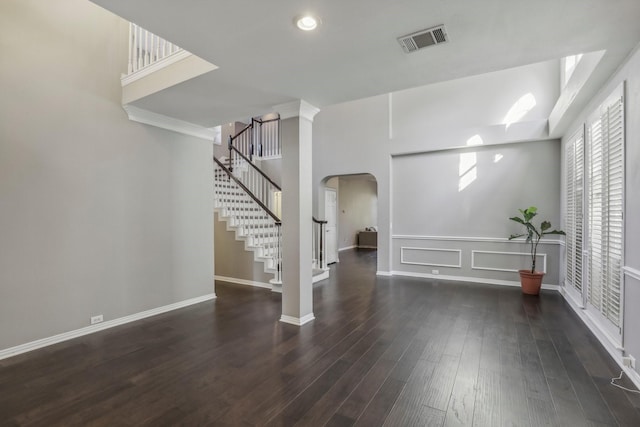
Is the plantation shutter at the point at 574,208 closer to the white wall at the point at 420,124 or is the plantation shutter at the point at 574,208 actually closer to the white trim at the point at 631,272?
the white wall at the point at 420,124

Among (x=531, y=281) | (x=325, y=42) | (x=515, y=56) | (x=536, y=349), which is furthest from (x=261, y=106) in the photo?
(x=531, y=281)

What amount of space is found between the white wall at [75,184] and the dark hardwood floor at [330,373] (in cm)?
46

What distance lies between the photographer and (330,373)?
8.44ft

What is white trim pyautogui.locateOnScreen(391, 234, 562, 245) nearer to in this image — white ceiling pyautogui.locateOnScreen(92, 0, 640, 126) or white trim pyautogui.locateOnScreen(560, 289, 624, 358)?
white trim pyautogui.locateOnScreen(560, 289, 624, 358)

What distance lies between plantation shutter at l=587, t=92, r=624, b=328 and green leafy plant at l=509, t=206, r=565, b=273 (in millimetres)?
1417

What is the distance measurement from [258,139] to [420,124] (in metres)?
4.69

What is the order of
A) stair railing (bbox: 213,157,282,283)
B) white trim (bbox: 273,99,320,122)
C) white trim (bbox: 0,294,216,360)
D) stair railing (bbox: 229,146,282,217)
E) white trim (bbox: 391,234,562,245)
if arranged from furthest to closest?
1. stair railing (bbox: 229,146,282,217)
2. stair railing (bbox: 213,157,282,283)
3. white trim (bbox: 391,234,562,245)
4. white trim (bbox: 273,99,320,122)
5. white trim (bbox: 0,294,216,360)

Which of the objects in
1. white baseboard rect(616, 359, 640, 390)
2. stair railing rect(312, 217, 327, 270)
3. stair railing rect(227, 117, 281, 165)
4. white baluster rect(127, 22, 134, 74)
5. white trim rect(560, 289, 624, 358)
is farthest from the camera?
stair railing rect(227, 117, 281, 165)

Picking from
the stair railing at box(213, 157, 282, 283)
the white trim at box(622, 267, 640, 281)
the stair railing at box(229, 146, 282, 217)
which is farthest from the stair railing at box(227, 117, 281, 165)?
the white trim at box(622, 267, 640, 281)

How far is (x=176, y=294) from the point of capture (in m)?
4.48

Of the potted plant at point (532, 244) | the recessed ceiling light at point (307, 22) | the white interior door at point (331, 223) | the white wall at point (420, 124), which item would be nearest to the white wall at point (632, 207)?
the potted plant at point (532, 244)

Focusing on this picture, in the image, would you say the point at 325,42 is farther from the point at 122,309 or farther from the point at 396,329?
the point at 122,309

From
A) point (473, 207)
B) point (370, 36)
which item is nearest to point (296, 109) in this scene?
point (370, 36)

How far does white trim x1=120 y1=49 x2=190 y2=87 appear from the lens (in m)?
3.18
